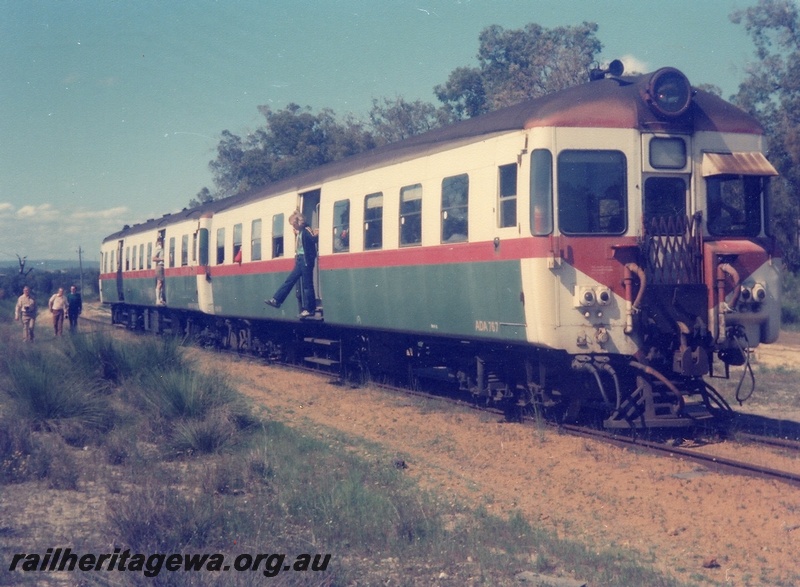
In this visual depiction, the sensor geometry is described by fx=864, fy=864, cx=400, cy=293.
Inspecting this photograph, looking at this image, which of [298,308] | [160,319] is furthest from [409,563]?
[160,319]

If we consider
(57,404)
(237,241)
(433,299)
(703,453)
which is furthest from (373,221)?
(237,241)

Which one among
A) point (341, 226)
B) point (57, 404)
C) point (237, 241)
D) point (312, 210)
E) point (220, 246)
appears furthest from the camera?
point (220, 246)

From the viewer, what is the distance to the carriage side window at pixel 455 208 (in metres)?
10.7

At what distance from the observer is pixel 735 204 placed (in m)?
9.93

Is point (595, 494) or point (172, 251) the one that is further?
point (172, 251)

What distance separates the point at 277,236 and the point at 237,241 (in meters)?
2.77

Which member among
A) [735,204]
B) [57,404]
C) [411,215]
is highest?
[411,215]

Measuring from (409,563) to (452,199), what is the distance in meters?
6.10

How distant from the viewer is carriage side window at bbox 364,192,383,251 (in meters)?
12.9

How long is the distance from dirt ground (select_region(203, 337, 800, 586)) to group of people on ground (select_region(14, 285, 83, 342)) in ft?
40.9

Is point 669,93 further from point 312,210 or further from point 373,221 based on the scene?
point 312,210

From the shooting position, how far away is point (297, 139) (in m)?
52.1

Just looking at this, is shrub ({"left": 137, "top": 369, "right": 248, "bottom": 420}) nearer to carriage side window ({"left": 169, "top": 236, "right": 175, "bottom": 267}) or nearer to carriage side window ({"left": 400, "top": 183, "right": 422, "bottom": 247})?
carriage side window ({"left": 400, "top": 183, "right": 422, "bottom": 247})

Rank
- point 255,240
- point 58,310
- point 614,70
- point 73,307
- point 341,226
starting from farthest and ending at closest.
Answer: point 73,307 → point 58,310 → point 255,240 → point 341,226 → point 614,70
